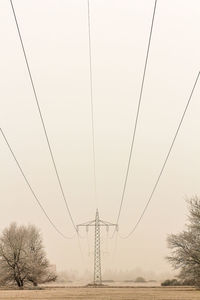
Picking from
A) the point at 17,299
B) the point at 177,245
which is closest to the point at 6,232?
the point at 177,245

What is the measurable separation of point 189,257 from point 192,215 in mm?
4324

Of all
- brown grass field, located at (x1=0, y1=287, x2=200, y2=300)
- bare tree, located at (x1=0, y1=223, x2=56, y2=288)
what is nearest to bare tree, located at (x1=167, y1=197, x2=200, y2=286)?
brown grass field, located at (x1=0, y1=287, x2=200, y2=300)

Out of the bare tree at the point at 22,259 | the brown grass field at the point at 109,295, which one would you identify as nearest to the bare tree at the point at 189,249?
the brown grass field at the point at 109,295

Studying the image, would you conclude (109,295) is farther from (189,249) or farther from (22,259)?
(22,259)

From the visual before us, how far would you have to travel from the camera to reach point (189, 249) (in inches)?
2106

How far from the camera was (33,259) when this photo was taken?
259 ft

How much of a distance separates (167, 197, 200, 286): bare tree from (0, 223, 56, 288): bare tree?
29.3 metres

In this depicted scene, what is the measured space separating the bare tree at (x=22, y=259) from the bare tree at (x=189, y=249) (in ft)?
96.2

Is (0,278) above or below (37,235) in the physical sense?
below

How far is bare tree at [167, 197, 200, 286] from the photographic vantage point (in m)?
51.9

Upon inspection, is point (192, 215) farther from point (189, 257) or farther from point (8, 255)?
point (8, 255)

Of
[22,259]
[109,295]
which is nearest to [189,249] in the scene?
[109,295]

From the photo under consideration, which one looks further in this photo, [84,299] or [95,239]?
[95,239]

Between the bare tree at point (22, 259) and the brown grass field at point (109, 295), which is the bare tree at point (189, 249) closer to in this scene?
the brown grass field at point (109, 295)
